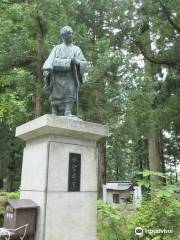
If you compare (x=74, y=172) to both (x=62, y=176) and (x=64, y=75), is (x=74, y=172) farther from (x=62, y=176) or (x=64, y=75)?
(x=64, y=75)

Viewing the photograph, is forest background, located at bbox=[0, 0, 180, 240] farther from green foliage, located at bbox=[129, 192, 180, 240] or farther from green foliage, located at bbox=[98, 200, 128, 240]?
green foliage, located at bbox=[129, 192, 180, 240]

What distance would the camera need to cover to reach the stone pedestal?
462 cm

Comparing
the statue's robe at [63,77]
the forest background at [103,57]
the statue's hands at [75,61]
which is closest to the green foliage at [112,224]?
the statue's robe at [63,77]

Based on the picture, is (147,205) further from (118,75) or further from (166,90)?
(166,90)

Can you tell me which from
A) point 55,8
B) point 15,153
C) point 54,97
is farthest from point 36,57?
point 15,153

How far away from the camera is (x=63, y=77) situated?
527 centimetres

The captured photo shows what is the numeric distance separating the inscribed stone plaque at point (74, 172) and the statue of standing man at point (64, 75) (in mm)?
707

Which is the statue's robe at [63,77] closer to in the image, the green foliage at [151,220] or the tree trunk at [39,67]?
the green foliage at [151,220]

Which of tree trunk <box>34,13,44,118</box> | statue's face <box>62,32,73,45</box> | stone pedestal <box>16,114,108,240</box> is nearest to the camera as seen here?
stone pedestal <box>16,114,108,240</box>

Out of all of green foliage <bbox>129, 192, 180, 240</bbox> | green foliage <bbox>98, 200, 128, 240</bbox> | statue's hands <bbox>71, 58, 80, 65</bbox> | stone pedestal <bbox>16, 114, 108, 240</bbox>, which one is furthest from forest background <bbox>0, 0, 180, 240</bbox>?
statue's hands <bbox>71, 58, 80, 65</bbox>

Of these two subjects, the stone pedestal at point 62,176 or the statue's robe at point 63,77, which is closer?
the stone pedestal at point 62,176

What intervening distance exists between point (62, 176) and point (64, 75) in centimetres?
167

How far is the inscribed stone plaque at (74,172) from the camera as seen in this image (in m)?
4.86

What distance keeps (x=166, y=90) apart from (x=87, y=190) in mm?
11725
